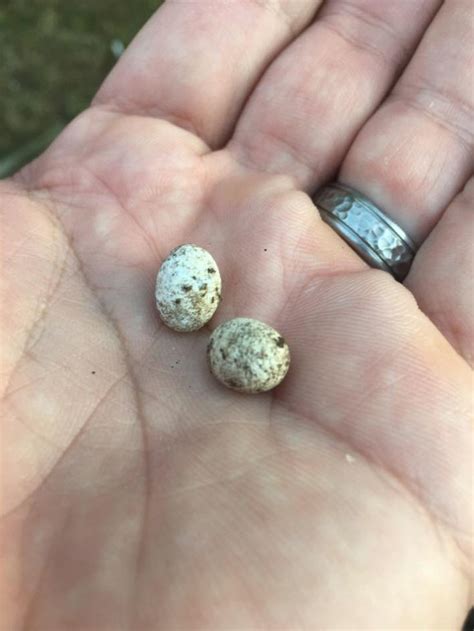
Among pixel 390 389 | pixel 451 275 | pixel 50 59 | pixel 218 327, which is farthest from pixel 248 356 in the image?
pixel 50 59

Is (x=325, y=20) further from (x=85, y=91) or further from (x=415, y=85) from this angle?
(x=85, y=91)

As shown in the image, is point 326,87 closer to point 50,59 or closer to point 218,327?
point 218,327

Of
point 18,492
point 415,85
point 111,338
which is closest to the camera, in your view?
point 18,492

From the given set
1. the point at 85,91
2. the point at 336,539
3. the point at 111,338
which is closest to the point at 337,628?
the point at 336,539

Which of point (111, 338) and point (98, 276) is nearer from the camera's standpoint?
point (111, 338)

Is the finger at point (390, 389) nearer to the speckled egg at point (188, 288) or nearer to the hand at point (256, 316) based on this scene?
the hand at point (256, 316)

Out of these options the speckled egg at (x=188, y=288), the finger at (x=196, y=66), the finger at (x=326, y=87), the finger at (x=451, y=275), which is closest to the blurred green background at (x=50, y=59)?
the finger at (x=196, y=66)
